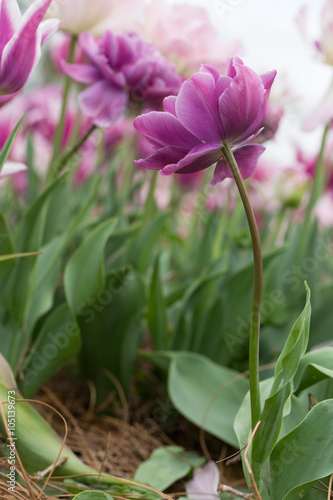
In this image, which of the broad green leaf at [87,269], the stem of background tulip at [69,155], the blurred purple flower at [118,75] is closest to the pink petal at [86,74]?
the blurred purple flower at [118,75]

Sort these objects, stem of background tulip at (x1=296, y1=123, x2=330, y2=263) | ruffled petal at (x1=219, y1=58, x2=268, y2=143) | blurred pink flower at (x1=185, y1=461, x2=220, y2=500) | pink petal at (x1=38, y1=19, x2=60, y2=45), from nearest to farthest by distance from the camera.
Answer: ruffled petal at (x1=219, y1=58, x2=268, y2=143)
pink petal at (x1=38, y1=19, x2=60, y2=45)
blurred pink flower at (x1=185, y1=461, x2=220, y2=500)
stem of background tulip at (x1=296, y1=123, x2=330, y2=263)

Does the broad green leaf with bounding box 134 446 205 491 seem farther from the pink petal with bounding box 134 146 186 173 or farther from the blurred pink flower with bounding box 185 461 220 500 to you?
the pink petal with bounding box 134 146 186 173

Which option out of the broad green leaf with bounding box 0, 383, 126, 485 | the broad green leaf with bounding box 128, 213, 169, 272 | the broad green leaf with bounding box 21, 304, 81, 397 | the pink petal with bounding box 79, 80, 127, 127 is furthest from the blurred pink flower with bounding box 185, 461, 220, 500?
the pink petal with bounding box 79, 80, 127, 127

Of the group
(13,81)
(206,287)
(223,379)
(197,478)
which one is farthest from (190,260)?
(13,81)

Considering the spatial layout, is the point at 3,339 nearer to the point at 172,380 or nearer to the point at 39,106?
the point at 172,380

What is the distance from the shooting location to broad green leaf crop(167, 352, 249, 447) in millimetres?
710

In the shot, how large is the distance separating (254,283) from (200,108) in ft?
0.48

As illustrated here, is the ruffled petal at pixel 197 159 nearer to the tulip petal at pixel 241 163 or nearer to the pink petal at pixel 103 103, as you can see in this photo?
the tulip petal at pixel 241 163

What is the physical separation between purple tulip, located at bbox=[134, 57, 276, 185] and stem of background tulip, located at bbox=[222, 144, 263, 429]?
0.02m

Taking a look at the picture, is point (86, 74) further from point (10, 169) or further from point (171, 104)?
point (171, 104)

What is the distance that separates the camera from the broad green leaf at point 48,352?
2.37ft

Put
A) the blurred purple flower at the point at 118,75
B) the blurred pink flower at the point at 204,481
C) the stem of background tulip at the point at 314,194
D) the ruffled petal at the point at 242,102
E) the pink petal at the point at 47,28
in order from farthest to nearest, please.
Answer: the stem of background tulip at the point at 314,194 < the blurred purple flower at the point at 118,75 < the blurred pink flower at the point at 204,481 < the pink petal at the point at 47,28 < the ruffled petal at the point at 242,102

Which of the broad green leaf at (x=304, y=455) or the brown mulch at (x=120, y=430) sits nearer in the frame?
the broad green leaf at (x=304, y=455)

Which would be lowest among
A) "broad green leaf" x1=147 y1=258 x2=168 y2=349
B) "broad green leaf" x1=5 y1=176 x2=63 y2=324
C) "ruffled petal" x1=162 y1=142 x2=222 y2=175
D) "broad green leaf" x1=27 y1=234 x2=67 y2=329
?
"broad green leaf" x1=147 y1=258 x2=168 y2=349
